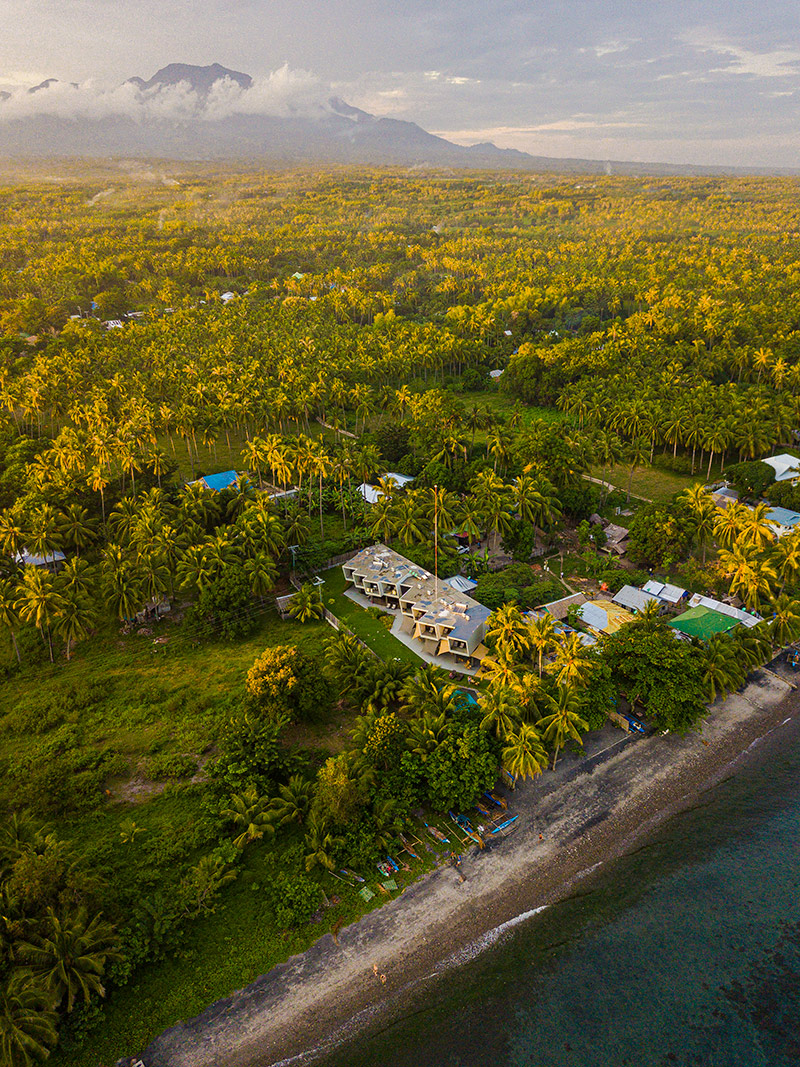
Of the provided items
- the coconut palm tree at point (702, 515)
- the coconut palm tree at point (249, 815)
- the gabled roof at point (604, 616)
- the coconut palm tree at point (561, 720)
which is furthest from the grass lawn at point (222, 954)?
the coconut palm tree at point (702, 515)

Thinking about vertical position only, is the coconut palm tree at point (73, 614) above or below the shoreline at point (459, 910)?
above

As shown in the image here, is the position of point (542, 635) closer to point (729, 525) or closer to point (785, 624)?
point (785, 624)

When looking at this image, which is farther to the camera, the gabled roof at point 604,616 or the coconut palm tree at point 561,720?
the gabled roof at point 604,616

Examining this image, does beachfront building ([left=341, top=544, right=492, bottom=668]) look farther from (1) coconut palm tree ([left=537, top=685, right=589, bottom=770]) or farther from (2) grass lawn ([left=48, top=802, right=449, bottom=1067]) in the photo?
(2) grass lawn ([left=48, top=802, right=449, bottom=1067])

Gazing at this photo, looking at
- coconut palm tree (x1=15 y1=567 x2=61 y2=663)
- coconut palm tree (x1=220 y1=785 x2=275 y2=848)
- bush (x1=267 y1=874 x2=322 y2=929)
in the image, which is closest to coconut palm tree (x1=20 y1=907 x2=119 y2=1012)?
bush (x1=267 y1=874 x2=322 y2=929)

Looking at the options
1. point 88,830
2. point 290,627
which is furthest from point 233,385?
point 88,830

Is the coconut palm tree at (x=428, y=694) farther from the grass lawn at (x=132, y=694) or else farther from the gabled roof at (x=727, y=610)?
the gabled roof at (x=727, y=610)
